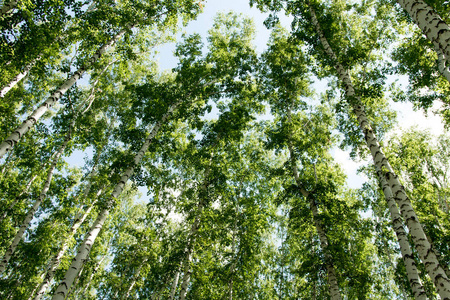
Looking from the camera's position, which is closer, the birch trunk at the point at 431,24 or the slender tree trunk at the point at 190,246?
the birch trunk at the point at 431,24

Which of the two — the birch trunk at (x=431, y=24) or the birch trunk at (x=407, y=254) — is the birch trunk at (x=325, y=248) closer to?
the birch trunk at (x=407, y=254)

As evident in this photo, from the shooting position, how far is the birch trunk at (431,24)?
3.63 m

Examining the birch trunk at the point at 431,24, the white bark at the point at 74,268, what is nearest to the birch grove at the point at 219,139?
the white bark at the point at 74,268

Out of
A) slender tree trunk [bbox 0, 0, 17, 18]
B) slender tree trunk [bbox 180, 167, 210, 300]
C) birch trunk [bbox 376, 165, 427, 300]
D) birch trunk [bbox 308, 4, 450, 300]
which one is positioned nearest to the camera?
birch trunk [bbox 308, 4, 450, 300]

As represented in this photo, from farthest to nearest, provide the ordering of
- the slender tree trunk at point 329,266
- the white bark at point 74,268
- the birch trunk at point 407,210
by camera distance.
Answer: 1. the slender tree trunk at point 329,266
2. the white bark at point 74,268
3. the birch trunk at point 407,210

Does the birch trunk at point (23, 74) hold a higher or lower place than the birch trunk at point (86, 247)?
higher

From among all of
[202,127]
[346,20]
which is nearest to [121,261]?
[202,127]

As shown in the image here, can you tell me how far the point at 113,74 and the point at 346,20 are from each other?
47.0ft

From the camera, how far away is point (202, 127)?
1250 centimetres

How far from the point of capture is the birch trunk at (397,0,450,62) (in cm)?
363

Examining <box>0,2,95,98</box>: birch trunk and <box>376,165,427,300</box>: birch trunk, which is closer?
<box>376,165,427,300</box>: birch trunk

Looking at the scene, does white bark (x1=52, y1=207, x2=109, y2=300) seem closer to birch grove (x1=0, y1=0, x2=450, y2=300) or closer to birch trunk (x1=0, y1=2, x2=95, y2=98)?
birch grove (x1=0, y1=0, x2=450, y2=300)

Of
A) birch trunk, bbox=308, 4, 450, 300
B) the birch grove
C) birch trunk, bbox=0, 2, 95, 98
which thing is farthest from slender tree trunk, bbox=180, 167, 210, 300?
birch trunk, bbox=0, 2, 95, 98

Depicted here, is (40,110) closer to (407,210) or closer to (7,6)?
(7,6)
